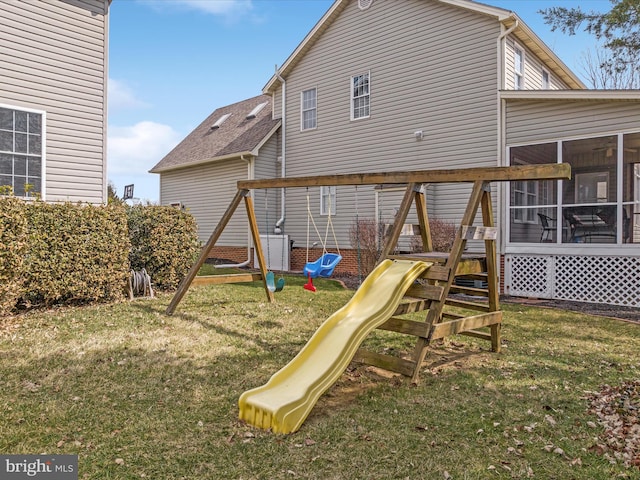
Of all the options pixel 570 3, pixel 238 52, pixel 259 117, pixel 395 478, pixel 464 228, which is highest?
pixel 570 3

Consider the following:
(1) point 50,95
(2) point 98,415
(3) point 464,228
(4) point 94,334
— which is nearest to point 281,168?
(1) point 50,95

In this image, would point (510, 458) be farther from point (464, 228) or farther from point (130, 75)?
point (130, 75)

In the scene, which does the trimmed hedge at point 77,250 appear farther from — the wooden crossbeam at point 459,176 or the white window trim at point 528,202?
the white window trim at point 528,202

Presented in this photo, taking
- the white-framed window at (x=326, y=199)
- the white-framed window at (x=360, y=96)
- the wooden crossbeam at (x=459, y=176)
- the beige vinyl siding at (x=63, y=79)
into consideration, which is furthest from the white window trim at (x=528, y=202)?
the beige vinyl siding at (x=63, y=79)

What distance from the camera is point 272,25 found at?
1728 centimetres

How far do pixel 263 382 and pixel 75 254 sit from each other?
468cm

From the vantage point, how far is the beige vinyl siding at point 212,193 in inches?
650

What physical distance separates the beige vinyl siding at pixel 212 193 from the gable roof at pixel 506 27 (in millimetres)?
3262

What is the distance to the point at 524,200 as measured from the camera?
1142 cm

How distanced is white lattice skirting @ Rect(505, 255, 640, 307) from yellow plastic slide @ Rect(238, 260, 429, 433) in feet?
21.5

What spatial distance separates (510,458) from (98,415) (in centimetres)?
304

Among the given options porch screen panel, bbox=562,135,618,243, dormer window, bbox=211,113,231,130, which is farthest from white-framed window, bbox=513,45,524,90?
dormer window, bbox=211,113,231,130

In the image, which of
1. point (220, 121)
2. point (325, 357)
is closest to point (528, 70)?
point (325, 357)

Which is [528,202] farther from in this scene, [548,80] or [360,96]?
[360,96]
